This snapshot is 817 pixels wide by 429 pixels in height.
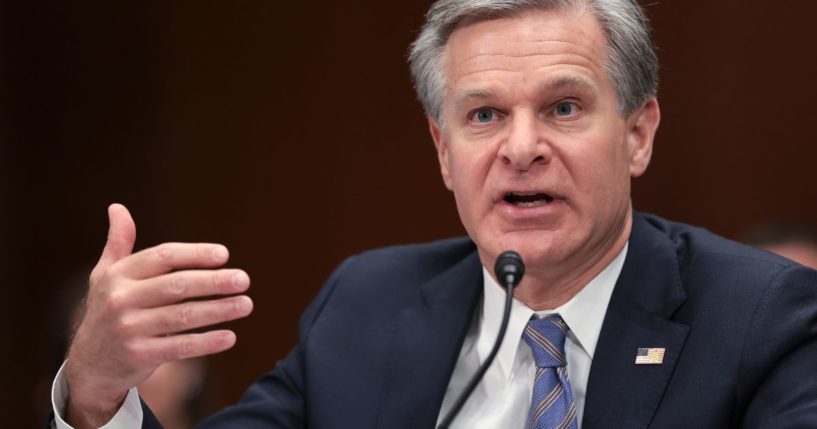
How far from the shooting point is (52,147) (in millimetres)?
5211

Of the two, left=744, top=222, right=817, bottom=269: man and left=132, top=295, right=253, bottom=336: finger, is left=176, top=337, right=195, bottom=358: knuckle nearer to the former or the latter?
left=132, top=295, right=253, bottom=336: finger

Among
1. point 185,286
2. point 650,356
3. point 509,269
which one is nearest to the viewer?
point 185,286

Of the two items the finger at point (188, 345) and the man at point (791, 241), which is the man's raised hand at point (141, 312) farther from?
the man at point (791, 241)

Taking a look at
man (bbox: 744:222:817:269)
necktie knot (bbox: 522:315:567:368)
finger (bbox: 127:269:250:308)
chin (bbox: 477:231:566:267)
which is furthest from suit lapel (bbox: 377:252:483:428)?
man (bbox: 744:222:817:269)

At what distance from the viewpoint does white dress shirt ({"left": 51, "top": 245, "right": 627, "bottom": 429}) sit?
2371mm

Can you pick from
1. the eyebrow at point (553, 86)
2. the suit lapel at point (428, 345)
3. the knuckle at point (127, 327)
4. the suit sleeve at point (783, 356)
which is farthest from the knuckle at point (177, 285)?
the suit sleeve at point (783, 356)

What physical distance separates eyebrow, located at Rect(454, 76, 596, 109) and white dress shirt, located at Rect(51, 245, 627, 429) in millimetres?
398

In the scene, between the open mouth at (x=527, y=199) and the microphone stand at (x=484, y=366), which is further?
the open mouth at (x=527, y=199)

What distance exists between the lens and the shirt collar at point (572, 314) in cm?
239

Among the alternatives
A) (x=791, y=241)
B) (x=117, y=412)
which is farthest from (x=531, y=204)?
(x=791, y=241)

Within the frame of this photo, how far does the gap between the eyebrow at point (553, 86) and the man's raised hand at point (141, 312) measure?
0.70 meters

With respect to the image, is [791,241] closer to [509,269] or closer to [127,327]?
[509,269]

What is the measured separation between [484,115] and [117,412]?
3.09ft

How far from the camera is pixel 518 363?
8.02 ft
